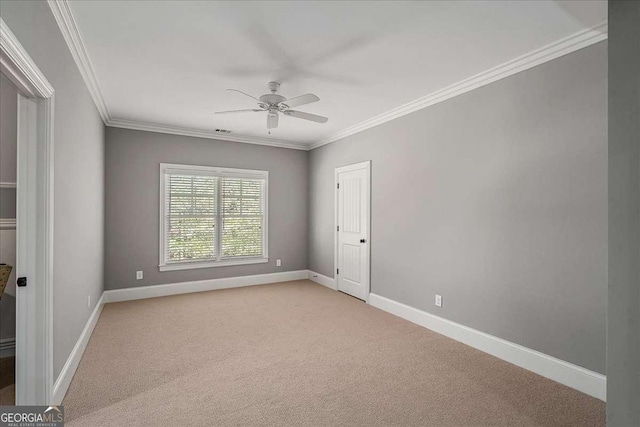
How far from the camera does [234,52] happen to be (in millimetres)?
2816

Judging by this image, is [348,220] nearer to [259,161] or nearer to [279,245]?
[279,245]

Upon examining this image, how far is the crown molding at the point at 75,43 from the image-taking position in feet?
7.12

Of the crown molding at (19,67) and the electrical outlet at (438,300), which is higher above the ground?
the crown molding at (19,67)

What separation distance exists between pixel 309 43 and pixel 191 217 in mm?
3754

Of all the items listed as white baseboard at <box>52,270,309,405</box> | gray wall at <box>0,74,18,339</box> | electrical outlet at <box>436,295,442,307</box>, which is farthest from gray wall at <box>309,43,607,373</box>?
gray wall at <box>0,74,18,339</box>

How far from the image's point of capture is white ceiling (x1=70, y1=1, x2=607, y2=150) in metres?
2.22

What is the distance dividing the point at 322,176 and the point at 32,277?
464 cm

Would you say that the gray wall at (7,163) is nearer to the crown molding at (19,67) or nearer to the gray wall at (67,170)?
the gray wall at (67,170)

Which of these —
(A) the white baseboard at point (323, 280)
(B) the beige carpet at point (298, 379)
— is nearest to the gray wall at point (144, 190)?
(A) the white baseboard at point (323, 280)

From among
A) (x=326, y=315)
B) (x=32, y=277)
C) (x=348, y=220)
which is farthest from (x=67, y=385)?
(x=348, y=220)

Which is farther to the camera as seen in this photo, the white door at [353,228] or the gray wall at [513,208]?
the white door at [353,228]

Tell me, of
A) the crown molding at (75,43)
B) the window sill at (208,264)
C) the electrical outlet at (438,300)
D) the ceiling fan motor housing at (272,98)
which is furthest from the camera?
the window sill at (208,264)

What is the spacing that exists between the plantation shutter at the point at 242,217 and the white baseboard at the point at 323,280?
1092mm

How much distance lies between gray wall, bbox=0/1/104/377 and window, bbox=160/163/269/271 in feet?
5.14
